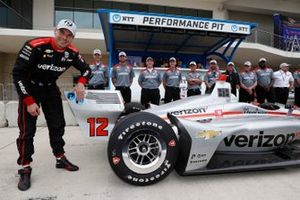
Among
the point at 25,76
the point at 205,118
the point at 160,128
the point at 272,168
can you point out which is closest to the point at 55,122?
the point at 25,76

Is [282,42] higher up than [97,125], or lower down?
higher up

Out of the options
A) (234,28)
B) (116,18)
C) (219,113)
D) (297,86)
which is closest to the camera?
(219,113)

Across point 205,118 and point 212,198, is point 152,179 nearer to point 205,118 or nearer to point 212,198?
point 212,198

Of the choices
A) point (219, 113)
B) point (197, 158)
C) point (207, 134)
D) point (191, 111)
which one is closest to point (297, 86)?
point (219, 113)

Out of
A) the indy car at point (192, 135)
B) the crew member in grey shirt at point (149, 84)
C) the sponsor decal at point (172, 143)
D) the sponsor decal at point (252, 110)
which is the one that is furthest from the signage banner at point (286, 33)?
the sponsor decal at point (172, 143)

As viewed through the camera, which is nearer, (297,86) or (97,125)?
(97,125)

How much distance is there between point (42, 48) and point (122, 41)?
217 inches

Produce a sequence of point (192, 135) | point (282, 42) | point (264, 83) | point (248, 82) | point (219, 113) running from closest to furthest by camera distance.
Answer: point (192, 135), point (219, 113), point (248, 82), point (264, 83), point (282, 42)

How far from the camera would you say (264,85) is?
673cm

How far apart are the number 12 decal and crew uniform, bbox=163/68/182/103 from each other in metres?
2.98

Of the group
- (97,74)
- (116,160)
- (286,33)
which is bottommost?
(116,160)

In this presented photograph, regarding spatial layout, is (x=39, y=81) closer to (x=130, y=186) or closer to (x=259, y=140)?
(x=130, y=186)

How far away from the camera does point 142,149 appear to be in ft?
9.28

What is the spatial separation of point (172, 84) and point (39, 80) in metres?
3.56
